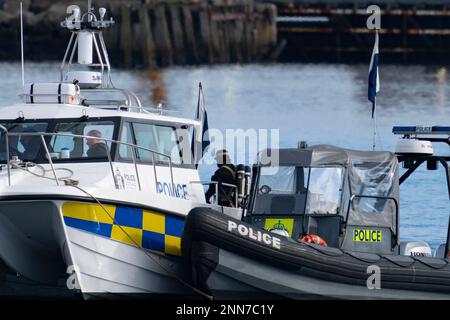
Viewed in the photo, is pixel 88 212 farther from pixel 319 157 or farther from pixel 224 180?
pixel 224 180

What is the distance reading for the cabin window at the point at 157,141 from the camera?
15.2 metres

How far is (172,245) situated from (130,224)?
2.18ft

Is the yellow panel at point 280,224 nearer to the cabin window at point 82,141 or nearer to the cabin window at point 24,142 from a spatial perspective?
the cabin window at point 82,141

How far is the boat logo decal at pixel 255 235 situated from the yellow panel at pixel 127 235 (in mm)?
1053

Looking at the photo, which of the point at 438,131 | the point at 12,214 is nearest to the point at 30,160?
the point at 12,214

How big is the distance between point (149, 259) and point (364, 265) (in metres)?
2.39

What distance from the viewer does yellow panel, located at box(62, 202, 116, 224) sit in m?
13.6

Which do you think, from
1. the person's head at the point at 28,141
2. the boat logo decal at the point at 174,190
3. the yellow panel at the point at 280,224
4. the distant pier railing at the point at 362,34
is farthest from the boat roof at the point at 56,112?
the distant pier railing at the point at 362,34

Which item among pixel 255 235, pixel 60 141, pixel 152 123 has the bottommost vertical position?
pixel 255 235

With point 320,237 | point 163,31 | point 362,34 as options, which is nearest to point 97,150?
point 320,237

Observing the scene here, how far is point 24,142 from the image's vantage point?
1481 cm

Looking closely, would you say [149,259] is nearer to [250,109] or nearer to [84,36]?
[84,36]

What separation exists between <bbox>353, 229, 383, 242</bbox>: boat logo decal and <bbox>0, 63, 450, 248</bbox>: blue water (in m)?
5.42

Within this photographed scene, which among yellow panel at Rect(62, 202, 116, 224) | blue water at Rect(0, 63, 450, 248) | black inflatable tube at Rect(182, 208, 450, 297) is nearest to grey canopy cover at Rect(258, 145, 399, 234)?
black inflatable tube at Rect(182, 208, 450, 297)
